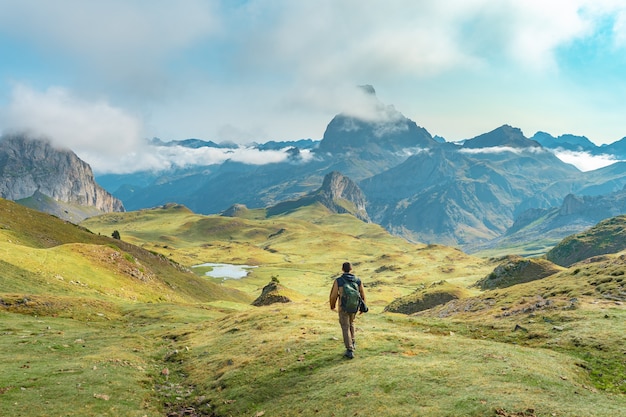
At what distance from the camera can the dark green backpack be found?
87.4 feet

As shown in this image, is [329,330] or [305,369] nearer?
[305,369]

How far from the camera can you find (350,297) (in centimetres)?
2664

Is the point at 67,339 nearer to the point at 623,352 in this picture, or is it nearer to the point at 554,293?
the point at 623,352

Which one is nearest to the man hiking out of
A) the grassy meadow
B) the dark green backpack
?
the dark green backpack

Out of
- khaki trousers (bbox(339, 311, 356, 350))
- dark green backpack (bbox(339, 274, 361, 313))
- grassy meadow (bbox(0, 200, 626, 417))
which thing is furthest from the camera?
khaki trousers (bbox(339, 311, 356, 350))

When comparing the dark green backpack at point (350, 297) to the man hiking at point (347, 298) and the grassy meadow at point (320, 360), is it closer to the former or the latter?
the man hiking at point (347, 298)

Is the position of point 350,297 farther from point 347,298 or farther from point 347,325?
point 347,325

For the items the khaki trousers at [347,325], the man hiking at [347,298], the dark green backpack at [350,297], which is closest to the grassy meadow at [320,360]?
the khaki trousers at [347,325]

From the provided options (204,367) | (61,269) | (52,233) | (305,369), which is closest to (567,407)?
(305,369)

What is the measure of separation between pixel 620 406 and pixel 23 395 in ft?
99.1

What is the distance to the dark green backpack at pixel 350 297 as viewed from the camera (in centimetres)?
2664

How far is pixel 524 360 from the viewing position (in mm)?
25734

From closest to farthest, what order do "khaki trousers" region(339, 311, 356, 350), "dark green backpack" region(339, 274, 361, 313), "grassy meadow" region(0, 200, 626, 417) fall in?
"grassy meadow" region(0, 200, 626, 417), "dark green backpack" region(339, 274, 361, 313), "khaki trousers" region(339, 311, 356, 350)

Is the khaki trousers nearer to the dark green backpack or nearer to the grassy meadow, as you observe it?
the dark green backpack
